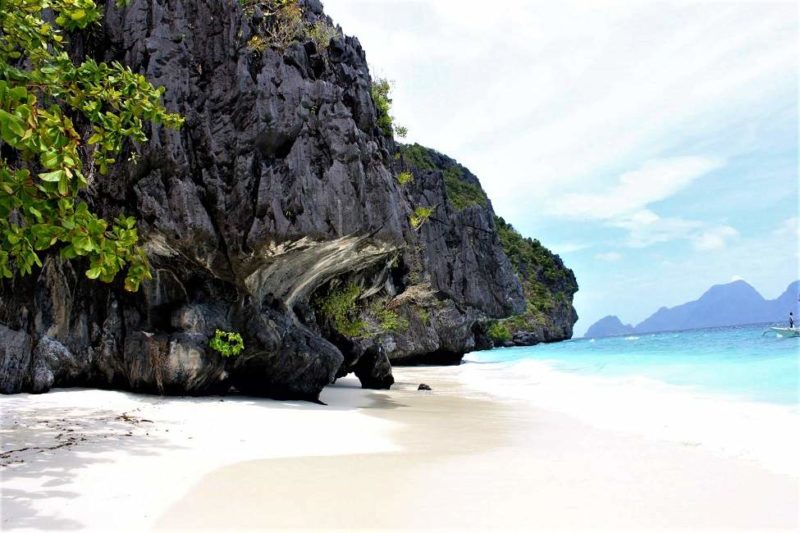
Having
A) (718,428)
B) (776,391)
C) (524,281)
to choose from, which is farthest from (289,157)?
(524,281)

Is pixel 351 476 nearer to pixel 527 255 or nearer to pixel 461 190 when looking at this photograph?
pixel 461 190

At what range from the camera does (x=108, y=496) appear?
406 cm

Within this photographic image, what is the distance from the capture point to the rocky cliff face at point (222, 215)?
9.88 meters

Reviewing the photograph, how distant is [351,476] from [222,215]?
712 cm

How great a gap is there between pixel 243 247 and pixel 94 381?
13.5ft

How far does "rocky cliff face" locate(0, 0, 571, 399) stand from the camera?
9883mm

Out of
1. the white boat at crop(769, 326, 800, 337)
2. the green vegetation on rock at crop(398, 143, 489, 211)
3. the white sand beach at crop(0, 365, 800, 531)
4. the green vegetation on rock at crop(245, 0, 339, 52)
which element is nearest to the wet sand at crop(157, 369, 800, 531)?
the white sand beach at crop(0, 365, 800, 531)

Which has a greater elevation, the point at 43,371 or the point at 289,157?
the point at 289,157

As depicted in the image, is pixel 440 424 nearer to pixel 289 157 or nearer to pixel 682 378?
pixel 289 157

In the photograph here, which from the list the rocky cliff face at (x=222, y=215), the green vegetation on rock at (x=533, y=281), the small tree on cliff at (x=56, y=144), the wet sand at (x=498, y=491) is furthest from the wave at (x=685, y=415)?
the green vegetation on rock at (x=533, y=281)

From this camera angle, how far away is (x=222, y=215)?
10.4 metres

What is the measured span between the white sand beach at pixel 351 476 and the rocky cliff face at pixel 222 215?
1.65 metres

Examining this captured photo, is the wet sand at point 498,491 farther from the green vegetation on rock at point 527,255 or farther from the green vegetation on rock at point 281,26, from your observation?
the green vegetation on rock at point 527,255

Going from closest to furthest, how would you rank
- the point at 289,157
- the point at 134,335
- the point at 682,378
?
the point at 134,335 → the point at 289,157 → the point at 682,378
